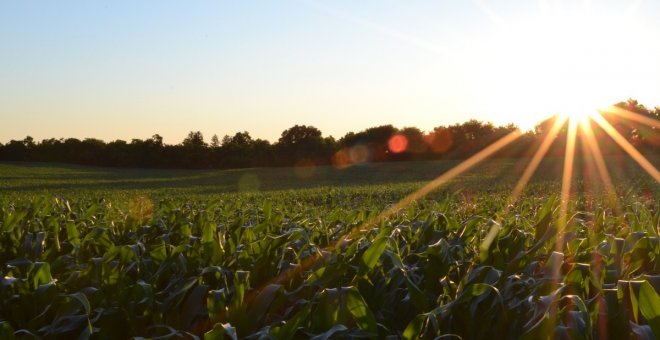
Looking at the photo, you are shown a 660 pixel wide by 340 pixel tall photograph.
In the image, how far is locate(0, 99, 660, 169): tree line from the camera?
82.6 metres

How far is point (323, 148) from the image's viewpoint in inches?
3467

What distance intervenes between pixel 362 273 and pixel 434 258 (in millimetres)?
441

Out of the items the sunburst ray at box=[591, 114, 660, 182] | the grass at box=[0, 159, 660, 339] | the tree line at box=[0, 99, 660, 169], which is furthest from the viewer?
the tree line at box=[0, 99, 660, 169]

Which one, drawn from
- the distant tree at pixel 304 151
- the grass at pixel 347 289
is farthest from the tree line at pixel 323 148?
the grass at pixel 347 289

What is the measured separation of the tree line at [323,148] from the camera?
3253 inches

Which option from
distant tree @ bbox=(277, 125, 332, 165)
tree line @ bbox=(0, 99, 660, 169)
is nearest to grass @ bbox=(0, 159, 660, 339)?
tree line @ bbox=(0, 99, 660, 169)

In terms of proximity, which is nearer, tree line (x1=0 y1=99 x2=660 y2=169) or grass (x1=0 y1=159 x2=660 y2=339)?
grass (x1=0 y1=159 x2=660 y2=339)

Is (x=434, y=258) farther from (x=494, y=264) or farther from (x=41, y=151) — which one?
(x=41, y=151)

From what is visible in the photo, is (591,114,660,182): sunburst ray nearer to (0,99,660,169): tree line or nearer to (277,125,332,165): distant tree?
(0,99,660,169): tree line

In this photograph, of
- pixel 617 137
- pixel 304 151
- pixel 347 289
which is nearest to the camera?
pixel 347 289

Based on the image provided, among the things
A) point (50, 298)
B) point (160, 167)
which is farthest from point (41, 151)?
point (50, 298)

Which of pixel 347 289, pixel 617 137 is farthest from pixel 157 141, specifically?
pixel 347 289

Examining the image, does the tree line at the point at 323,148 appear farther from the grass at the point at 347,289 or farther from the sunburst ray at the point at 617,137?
the grass at the point at 347,289

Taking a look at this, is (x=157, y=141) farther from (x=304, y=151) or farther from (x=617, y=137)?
(x=617, y=137)
